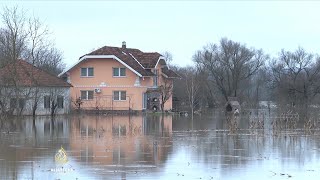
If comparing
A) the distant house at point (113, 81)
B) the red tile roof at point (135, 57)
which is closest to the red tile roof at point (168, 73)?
the red tile roof at point (135, 57)

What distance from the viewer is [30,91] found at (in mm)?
44719

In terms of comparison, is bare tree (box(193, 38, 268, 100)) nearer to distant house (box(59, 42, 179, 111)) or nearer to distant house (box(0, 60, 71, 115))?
distant house (box(59, 42, 179, 111))

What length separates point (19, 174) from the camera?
14031 mm

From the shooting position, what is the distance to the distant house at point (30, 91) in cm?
4291

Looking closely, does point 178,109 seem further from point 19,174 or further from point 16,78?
point 19,174

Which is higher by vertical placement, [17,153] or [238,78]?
[238,78]

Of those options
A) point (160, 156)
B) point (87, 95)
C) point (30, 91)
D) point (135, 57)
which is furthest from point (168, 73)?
point (160, 156)

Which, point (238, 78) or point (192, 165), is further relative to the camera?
point (238, 78)

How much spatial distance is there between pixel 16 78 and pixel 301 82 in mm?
37453

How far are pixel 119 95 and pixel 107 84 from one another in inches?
57.4

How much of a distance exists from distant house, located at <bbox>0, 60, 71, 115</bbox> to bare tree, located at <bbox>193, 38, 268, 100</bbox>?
26532mm

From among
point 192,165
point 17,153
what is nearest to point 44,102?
point 17,153

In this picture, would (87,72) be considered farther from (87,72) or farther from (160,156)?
(160,156)

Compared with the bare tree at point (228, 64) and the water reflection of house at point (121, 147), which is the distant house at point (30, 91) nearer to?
the water reflection of house at point (121, 147)
